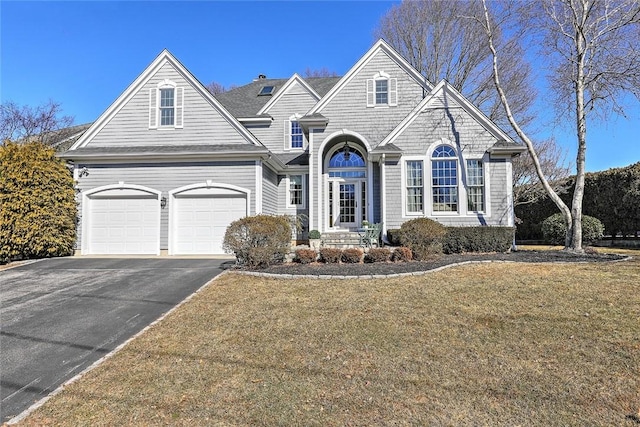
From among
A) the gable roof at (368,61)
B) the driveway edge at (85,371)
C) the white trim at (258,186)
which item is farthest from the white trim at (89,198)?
the gable roof at (368,61)

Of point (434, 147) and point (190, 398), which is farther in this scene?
point (434, 147)

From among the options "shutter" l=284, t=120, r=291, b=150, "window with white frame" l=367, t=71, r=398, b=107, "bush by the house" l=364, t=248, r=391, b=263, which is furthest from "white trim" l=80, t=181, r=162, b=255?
"window with white frame" l=367, t=71, r=398, b=107

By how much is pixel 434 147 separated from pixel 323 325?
1035 centimetres

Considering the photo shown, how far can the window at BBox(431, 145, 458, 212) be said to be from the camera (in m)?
13.6

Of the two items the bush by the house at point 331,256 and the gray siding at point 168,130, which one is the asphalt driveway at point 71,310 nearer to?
the bush by the house at point 331,256

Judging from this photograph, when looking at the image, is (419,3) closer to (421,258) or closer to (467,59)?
(467,59)

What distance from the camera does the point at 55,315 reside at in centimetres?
645

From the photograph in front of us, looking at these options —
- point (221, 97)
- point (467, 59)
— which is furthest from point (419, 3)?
point (221, 97)

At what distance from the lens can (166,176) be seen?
1348 centimetres

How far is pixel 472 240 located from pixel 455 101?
5.53 m

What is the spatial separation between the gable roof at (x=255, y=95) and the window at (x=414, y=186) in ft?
23.2

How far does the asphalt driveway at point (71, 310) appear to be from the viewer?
444cm

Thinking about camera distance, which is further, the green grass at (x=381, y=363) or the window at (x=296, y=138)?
the window at (x=296, y=138)

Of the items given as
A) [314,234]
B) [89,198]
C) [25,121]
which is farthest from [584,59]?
[25,121]
